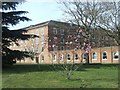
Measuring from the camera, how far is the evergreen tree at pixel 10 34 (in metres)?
23.9

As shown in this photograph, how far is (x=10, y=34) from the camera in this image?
961 inches

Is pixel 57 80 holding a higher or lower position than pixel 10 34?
lower

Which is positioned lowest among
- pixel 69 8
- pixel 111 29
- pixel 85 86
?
pixel 85 86

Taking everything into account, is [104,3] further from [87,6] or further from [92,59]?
[92,59]

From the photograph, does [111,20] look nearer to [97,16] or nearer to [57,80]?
[97,16]

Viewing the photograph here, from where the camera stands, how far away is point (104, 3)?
43.8m

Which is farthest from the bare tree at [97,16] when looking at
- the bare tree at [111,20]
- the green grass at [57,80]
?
the green grass at [57,80]

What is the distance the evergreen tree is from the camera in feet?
78.4

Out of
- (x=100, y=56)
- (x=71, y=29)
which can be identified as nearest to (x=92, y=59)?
(x=100, y=56)

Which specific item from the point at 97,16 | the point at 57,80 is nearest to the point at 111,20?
the point at 97,16

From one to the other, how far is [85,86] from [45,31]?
68428mm

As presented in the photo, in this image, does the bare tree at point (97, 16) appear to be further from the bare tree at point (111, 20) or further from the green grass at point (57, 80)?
the green grass at point (57, 80)

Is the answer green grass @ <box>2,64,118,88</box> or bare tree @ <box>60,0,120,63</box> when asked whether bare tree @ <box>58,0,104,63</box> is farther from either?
green grass @ <box>2,64,118,88</box>

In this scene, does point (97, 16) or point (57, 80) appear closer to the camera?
point (57, 80)
